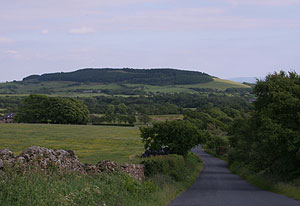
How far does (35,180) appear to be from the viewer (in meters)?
12.0

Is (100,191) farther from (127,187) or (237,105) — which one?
(237,105)

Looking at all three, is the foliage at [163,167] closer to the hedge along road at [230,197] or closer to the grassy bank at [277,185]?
the hedge along road at [230,197]

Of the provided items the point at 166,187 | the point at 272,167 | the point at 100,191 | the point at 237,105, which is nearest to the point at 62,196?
the point at 100,191

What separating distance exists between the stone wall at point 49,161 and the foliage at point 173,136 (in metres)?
24.1

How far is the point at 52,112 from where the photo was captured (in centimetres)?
12119

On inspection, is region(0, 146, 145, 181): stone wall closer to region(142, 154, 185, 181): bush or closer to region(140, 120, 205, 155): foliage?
region(142, 154, 185, 181): bush

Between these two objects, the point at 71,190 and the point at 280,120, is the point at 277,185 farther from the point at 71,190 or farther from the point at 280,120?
the point at 71,190

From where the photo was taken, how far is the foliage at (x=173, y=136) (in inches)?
1777

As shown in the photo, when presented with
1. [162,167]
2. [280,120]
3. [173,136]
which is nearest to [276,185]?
[280,120]

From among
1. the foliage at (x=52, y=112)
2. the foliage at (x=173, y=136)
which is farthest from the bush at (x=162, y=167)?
the foliage at (x=52, y=112)

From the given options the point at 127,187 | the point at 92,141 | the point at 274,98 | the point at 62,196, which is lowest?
the point at 92,141

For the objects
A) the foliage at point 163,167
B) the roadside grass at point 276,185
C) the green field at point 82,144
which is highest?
the foliage at point 163,167

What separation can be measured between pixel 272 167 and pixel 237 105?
149 m

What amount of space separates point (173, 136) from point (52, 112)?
81522mm
